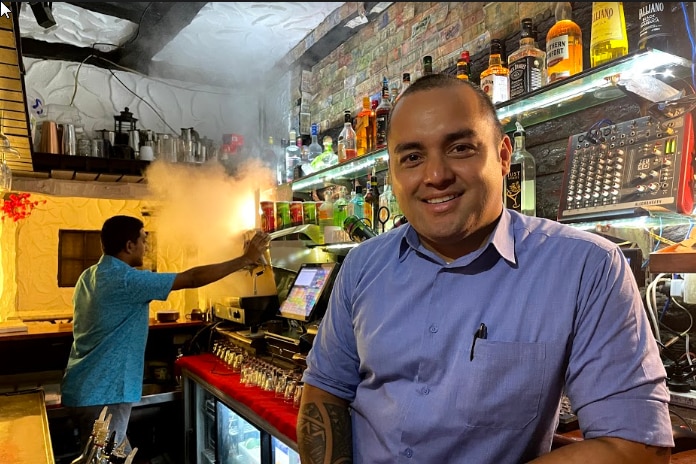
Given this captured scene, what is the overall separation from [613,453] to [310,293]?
2.23 metres

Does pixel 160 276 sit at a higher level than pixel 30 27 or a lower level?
lower

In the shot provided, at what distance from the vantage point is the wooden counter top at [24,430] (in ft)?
6.18

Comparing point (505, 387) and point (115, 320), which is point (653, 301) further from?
point (115, 320)

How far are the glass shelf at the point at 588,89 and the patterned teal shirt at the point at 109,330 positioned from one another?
176 centimetres

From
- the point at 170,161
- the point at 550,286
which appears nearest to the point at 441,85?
the point at 550,286

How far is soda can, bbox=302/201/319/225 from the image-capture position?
12.4ft

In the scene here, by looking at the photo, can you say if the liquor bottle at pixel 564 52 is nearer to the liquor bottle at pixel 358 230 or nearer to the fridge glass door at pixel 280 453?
the liquor bottle at pixel 358 230

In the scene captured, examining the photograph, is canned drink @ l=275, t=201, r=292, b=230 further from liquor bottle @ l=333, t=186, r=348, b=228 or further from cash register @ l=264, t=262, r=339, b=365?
cash register @ l=264, t=262, r=339, b=365

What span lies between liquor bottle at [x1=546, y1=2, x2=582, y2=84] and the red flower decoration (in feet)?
19.2

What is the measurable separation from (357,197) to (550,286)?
208 centimetres

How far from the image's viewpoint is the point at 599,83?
1801mm

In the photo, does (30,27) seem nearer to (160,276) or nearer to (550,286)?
(160,276)

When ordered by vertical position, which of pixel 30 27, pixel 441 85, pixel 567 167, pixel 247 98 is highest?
pixel 30 27

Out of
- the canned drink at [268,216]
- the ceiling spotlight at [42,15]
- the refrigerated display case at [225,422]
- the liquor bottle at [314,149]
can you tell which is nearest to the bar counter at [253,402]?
the refrigerated display case at [225,422]
